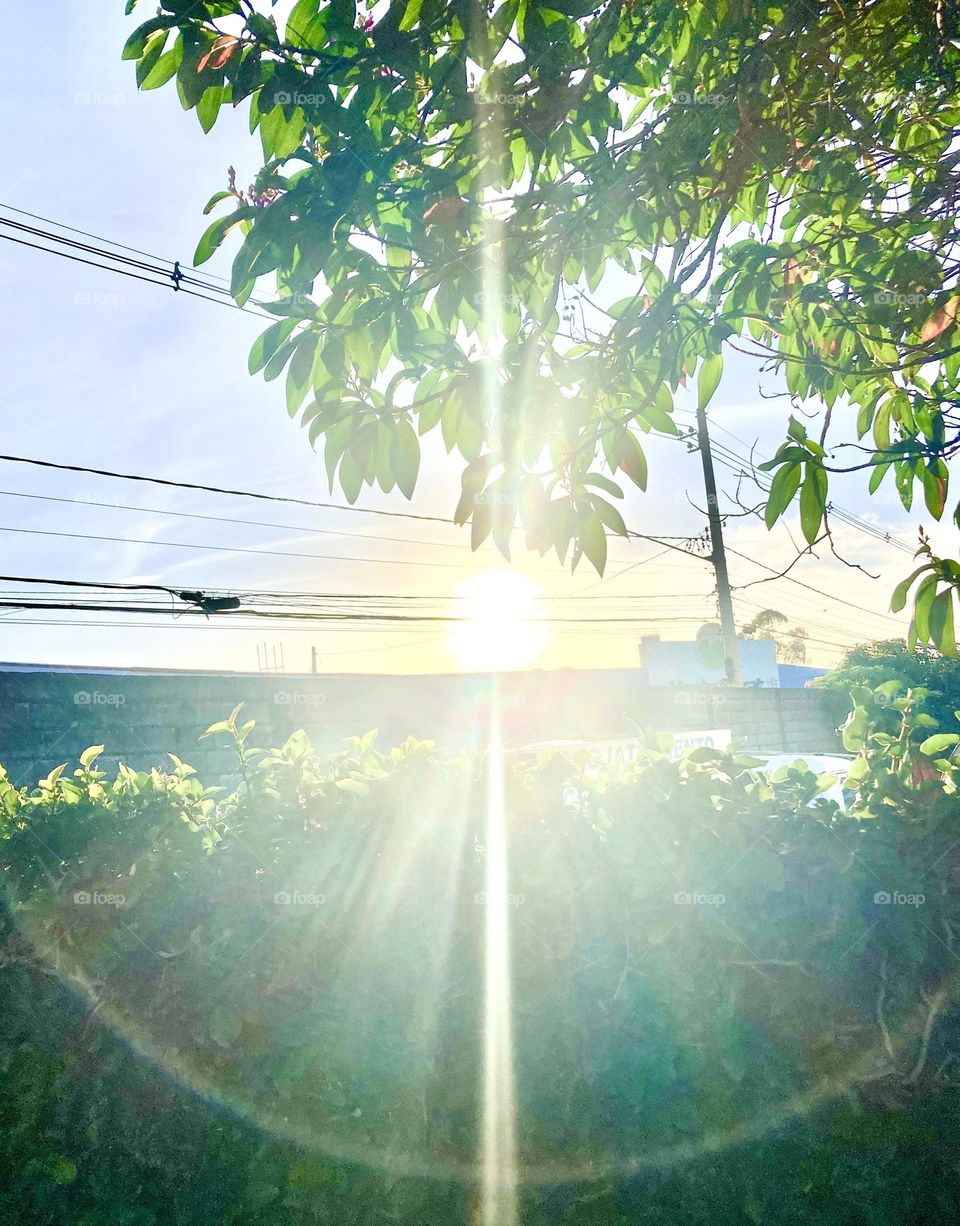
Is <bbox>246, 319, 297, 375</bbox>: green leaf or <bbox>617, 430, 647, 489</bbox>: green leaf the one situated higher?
<bbox>246, 319, 297, 375</bbox>: green leaf

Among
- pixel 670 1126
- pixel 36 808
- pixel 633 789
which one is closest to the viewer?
pixel 670 1126

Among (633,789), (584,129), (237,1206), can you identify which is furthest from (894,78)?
(237,1206)

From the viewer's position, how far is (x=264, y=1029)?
9.61ft

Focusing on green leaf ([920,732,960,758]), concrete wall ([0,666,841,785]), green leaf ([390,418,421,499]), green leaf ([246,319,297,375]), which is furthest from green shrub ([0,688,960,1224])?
green leaf ([246,319,297,375])

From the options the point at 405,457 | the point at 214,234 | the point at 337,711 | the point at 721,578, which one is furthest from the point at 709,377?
the point at 721,578

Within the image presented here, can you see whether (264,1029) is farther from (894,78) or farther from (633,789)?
(894,78)

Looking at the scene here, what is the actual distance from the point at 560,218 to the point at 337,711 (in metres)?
16.4

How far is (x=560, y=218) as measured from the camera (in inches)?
93.6

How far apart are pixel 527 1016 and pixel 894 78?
344cm

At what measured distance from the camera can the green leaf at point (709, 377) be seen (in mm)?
2324

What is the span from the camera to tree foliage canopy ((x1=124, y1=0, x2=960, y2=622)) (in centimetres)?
185

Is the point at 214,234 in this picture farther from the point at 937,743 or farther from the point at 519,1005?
the point at 937,743

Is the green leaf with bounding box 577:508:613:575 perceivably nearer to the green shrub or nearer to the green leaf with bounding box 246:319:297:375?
the green leaf with bounding box 246:319:297:375

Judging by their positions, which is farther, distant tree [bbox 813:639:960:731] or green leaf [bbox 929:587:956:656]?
distant tree [bbox 813:639:960:731]
